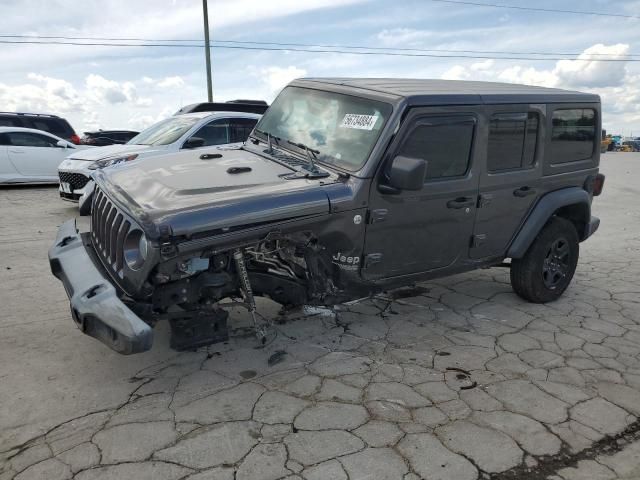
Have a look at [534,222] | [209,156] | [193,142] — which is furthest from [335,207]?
[193,142]

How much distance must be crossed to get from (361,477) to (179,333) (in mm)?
1599

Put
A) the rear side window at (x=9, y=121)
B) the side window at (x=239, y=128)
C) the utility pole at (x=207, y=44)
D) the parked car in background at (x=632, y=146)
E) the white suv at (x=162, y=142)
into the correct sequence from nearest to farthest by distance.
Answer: the white suv at (x=162, y=142), the side window at (x=239, y=128), the rear side window at (x=9, y=121), the utility pole at (x=207, y=44), the parked car in background at (x=632, y=146)

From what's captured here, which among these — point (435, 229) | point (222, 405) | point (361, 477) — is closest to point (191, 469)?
point (222, 405)

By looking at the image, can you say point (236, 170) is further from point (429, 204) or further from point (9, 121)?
point (9, 121)

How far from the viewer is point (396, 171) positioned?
354cm

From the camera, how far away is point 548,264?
5094 mm

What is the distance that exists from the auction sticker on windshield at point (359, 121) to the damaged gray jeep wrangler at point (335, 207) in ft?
0.03

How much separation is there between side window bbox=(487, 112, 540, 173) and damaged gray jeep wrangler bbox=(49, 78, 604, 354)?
0.01m

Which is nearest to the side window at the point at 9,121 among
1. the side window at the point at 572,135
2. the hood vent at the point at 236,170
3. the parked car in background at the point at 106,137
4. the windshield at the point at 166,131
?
the parked car in background at the point at 106,137

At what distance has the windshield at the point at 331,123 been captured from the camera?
3.84 m

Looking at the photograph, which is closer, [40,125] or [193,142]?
[193,142]

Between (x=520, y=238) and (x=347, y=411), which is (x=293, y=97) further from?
(x=347, y=411)

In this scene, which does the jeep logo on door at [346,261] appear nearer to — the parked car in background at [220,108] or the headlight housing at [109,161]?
the headlight housing at [109,161]

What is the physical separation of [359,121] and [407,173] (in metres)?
0.73
